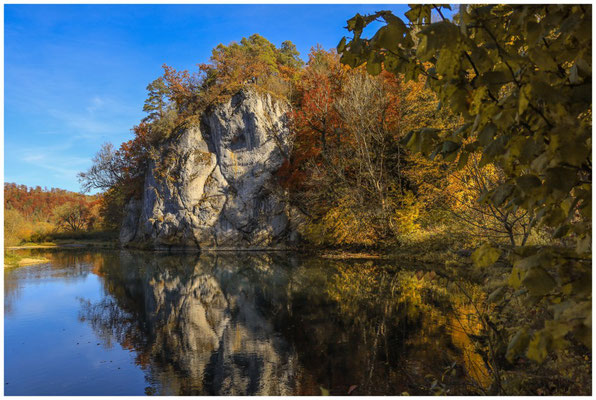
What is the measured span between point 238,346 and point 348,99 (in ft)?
51.5

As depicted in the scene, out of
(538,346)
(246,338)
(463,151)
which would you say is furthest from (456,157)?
(246,338)

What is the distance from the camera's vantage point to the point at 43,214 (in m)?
63.2

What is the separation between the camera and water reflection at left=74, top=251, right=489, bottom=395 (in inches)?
180

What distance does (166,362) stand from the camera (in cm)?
542

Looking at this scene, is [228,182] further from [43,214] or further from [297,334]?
[43,214]

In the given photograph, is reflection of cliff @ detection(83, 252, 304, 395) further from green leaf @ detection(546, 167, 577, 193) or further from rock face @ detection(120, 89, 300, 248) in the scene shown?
rock face @ detection(120, 89, 300, 248)

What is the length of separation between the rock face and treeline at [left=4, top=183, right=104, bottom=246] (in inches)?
419

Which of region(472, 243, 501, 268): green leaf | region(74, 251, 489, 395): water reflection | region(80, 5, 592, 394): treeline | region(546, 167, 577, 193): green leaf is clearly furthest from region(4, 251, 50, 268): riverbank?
region(546, 167, 577, 193): green leaf

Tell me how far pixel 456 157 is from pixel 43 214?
74.7m

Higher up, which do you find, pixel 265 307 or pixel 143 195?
pixel 143 195

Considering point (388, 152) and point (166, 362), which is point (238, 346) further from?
point (388, 152)

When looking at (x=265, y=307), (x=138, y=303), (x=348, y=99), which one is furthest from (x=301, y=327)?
(x=348, y=99)

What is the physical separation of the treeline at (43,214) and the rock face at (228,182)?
34.9 ft

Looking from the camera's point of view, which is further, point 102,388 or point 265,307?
point 265,307
